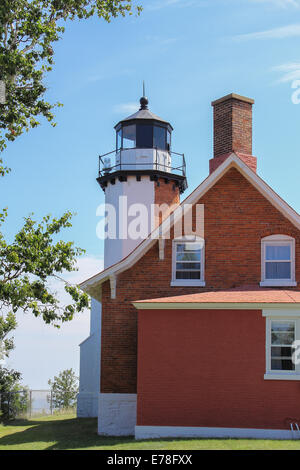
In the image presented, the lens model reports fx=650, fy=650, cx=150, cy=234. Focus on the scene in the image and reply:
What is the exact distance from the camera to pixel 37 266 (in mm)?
22062

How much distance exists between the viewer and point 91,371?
29.9m

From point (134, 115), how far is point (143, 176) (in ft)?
11.6

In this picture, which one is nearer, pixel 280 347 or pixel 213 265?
pixel 280 347

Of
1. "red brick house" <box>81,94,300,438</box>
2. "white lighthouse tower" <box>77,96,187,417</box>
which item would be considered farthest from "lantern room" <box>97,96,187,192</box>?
"red brick house" <box>81,94,300,438</box>

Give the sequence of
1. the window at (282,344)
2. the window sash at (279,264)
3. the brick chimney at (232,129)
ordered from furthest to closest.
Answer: the brick chimney at (232,129) < the window sash at (279,264) < the window at (282,344)

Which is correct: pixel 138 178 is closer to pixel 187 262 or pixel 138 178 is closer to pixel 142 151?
pixel 142 151

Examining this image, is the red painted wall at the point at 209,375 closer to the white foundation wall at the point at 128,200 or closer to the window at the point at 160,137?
the white foundation wall at the point at 128,200

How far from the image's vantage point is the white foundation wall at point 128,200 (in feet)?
97.9

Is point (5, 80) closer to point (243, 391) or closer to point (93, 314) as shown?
point (243, 391)

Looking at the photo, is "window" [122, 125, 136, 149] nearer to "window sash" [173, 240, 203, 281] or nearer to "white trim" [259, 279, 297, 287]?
"window sash" [173, 240, 203, 281]

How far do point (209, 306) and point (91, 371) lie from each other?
1377 cm

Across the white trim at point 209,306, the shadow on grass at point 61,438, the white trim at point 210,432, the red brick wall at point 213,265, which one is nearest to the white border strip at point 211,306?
the white trim at point 209,306

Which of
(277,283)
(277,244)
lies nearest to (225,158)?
(277,244)
